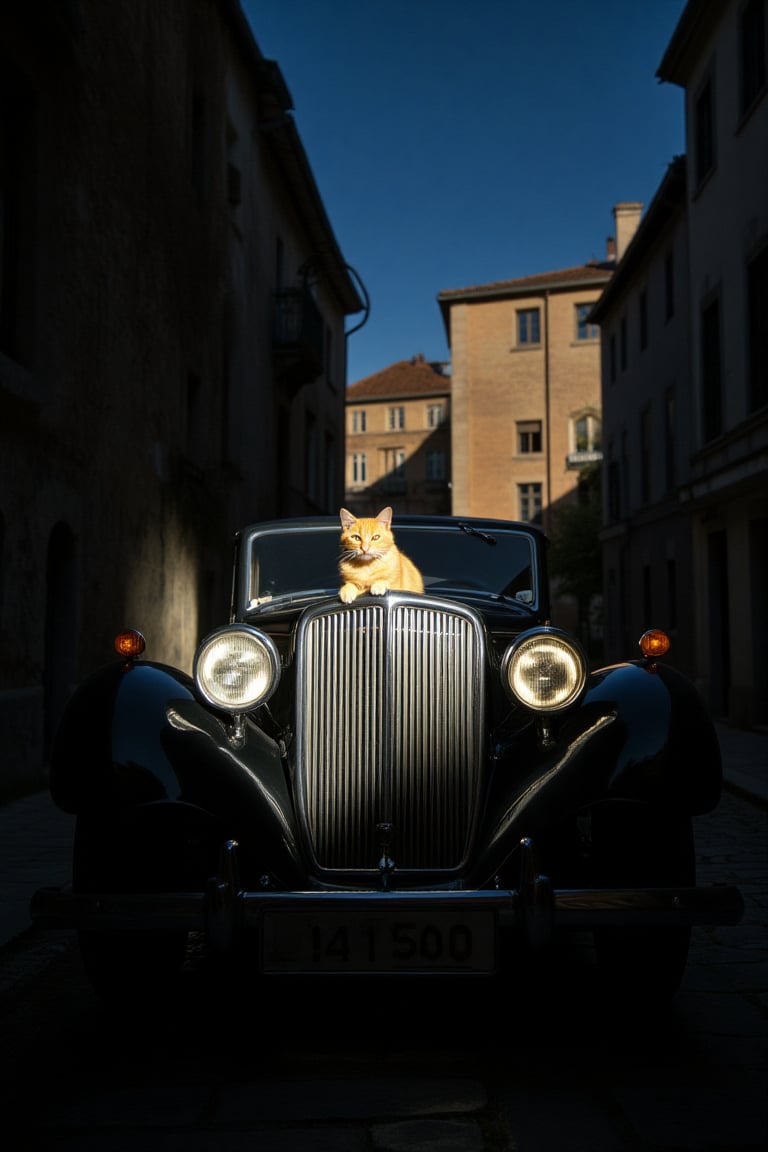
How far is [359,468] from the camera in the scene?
196 feet

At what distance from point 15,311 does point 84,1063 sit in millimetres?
7423

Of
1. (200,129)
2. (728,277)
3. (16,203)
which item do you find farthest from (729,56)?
(16,203)

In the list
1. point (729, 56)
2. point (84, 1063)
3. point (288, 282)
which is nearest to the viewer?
point (84, 1063)

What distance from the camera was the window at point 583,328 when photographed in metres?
40.3

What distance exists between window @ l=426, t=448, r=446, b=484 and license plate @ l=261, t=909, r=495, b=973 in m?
55.3

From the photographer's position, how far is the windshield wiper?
5.16m

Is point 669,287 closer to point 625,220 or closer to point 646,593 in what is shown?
point 646,593

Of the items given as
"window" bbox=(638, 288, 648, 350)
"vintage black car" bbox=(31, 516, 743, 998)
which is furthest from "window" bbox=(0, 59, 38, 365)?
"window" bbox=(638, 288, 648, 350)

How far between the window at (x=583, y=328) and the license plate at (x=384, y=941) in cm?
3920

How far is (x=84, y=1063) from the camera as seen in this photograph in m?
3.04

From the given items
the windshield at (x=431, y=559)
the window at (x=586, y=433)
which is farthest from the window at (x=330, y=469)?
the windshield at (x=431, y=559)

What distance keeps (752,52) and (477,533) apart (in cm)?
1209

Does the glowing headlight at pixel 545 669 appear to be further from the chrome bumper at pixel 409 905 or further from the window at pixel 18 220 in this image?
the window at pixel 18 220

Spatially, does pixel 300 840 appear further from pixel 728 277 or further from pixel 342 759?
pixel 728 277
